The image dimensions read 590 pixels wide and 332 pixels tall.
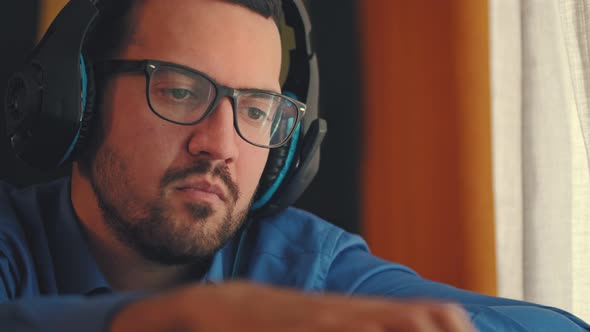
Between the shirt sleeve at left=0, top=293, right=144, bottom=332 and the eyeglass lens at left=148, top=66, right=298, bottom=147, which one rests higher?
the eyeglass lens at left=148, top=66, right=298, bottom=147

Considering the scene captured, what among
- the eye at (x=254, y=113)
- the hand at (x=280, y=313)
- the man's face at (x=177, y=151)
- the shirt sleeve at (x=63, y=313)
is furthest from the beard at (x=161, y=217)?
the hand at (x=280, y=313)

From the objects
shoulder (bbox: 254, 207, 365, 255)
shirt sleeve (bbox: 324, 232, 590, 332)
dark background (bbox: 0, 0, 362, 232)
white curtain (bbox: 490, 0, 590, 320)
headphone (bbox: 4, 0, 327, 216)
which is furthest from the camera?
dark background (bbox: 0, 0, 362, 232)

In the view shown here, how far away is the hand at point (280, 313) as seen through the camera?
345mm

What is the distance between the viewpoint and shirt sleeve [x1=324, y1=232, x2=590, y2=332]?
88 centimetres

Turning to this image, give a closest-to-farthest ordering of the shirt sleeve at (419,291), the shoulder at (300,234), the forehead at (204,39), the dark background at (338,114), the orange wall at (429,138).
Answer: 1. the shirt sleeve at (419,291)
2. the forehead at (204,39)
3. the shoulder at (300,234)
4. the orange wall at (429,138)
5. the dark background at (338,114)

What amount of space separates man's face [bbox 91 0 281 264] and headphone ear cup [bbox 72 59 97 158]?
30mm

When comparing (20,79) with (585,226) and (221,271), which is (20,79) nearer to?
(221,271)

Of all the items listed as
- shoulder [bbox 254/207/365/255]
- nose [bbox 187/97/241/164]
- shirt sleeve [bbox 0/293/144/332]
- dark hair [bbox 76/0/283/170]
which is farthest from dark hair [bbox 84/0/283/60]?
shirt sleeve [bbox 0/293/144/332]

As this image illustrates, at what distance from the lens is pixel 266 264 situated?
48.0 inches

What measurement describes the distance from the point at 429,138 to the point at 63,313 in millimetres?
1370

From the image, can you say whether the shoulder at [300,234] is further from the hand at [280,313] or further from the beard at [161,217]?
the hand at [280,313]

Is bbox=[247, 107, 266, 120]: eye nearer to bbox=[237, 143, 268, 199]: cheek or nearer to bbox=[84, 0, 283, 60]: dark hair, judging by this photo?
bbox=[237, 143, 268, 199]: cheek

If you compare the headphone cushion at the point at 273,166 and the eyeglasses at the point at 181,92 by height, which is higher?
the eyeglasses at the point at 181,92

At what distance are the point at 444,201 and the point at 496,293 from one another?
0.90 feet
